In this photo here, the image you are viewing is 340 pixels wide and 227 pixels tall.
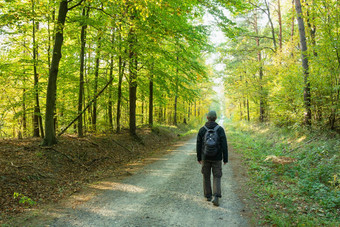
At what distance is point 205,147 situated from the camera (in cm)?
493

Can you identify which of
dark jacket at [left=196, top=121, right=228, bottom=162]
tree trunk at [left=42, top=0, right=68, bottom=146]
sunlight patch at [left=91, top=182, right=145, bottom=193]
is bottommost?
sunlight patch at [left=91, top=182, right=145, bottom=193]

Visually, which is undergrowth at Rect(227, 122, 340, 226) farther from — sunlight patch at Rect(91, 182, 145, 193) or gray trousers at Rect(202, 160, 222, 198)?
sunlight patch at Rect(91, 182, 145, 193)

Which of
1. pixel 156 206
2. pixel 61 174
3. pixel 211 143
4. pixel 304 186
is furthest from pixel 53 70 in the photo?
pixel 304 186

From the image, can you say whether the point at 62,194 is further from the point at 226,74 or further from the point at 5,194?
the point at 226,74

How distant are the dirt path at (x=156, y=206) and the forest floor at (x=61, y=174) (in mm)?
138

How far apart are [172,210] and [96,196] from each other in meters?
2.19

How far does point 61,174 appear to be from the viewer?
6.95 metres

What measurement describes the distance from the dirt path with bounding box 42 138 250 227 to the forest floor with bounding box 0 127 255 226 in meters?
0.14

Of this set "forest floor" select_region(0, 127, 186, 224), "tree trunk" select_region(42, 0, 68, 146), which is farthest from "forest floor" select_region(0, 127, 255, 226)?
"tree trunk" select_region(42, 0, 68, 146)

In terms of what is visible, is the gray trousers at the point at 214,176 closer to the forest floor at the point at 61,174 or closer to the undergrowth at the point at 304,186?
the forest floor at the point at 61,174

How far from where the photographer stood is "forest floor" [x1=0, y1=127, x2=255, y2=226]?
A: 464cm

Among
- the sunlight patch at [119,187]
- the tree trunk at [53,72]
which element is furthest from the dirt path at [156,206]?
the tree trunk at [53,72]

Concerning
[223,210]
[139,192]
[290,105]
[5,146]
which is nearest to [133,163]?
[139,192]

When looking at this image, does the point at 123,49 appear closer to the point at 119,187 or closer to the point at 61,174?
the point at 61,174
